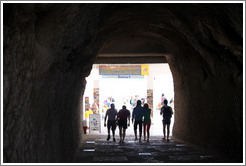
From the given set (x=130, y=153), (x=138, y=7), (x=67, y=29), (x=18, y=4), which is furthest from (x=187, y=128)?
(x=18, y=4)

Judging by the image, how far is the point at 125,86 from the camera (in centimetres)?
1878

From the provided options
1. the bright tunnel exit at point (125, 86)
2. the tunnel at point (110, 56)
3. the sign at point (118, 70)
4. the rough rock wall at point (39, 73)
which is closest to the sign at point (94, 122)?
the bright tunnel exit at point (125, 86)

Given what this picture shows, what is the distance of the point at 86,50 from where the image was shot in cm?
787

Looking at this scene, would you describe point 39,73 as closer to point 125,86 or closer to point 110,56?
point 110,56

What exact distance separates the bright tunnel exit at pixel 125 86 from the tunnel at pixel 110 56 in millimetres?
4527

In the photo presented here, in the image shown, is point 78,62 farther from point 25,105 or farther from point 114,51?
point 114,51

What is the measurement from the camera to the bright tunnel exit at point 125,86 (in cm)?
1842

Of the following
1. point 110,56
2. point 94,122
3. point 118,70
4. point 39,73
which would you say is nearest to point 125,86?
point 118,70

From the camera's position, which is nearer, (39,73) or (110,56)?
(39,73)

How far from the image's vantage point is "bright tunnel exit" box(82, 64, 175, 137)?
60.4ft

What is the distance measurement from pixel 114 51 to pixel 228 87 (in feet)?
19.4

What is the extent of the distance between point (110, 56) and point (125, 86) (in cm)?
476

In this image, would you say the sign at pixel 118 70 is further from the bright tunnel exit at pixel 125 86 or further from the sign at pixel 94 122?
the sign at pixel 94 122

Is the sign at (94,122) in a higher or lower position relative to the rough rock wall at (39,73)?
lower
